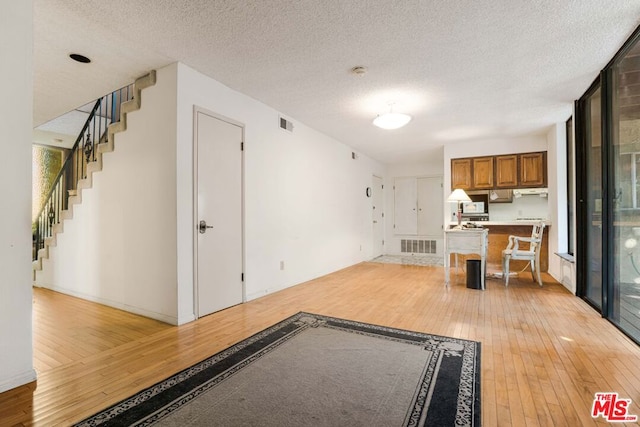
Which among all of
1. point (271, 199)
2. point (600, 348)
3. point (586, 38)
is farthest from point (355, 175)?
point (600, 348)

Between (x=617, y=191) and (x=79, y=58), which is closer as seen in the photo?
(x=617, y=191)

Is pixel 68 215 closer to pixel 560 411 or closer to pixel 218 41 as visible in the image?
pixel 218 41

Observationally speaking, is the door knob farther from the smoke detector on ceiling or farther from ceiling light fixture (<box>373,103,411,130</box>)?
ceiling light fixture (<box>373,103,411,130</box>)

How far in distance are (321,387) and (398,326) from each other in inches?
51.4

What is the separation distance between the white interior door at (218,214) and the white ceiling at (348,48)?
Result: 641 millimetres

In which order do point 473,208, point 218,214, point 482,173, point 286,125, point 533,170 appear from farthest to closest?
point 473,208
point 482,173
point 533,170
point 286,125
point 218,214

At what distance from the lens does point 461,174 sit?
6566 millimetres

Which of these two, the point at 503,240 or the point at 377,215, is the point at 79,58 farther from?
the point at 503,240

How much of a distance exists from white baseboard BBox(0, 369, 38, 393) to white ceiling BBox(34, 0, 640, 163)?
103 inches

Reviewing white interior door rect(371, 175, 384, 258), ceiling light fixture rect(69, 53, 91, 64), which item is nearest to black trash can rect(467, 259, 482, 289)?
white interior door rect(371, 175, 384, 258)

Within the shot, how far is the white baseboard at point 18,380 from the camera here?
190 centimetres

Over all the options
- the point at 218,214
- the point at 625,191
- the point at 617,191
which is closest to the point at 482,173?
the point at 617,191

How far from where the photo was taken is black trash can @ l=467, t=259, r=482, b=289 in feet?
15.0

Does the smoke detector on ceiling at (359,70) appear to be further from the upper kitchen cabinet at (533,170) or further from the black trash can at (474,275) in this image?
the upper kitchen cabinet at (533,170)
